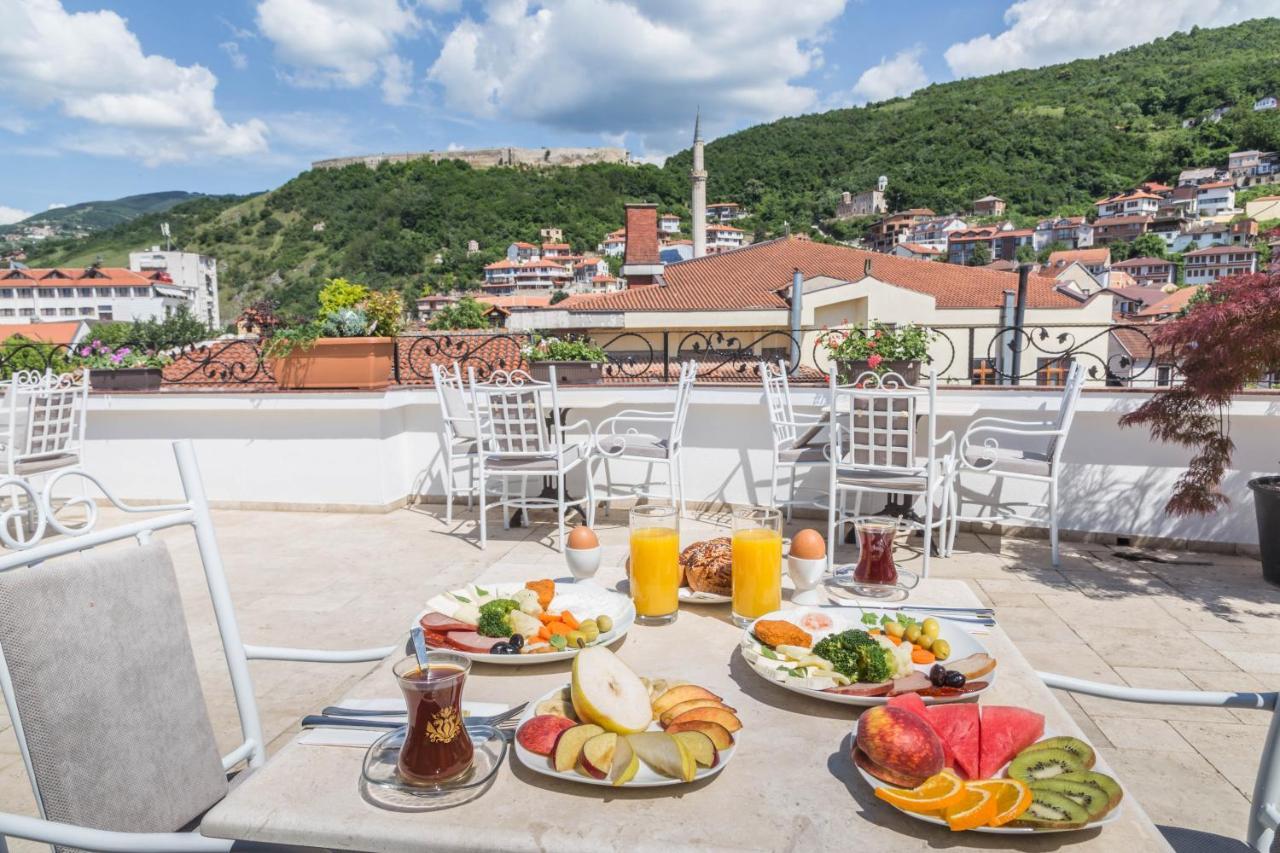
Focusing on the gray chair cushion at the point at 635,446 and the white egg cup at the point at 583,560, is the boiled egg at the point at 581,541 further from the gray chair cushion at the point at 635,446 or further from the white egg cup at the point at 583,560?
the gray chair cushion at the point at 635,446

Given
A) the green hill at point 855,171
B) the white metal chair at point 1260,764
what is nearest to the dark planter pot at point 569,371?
the white metal chair at point 1260,764

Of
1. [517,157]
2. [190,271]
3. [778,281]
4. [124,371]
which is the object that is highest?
[517,157]

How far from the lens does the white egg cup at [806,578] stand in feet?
4.75

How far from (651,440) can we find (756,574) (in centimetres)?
335

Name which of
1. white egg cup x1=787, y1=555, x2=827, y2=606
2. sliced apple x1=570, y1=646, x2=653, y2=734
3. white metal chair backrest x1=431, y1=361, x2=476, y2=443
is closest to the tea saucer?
sliced apple x1=570, y1=646, x2=653, y2=734

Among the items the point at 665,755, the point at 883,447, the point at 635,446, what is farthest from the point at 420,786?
the point at 635,446

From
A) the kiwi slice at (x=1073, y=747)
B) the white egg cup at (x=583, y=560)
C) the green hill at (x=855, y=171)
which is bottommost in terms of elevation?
the kiwi slice at (x=1073, y=747)

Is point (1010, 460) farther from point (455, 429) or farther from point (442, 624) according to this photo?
point (442, 624)

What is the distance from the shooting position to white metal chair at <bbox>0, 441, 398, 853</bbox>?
1015 mm

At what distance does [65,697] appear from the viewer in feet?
3.49

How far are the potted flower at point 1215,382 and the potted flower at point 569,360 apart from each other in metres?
3.11

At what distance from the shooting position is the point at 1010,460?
4047 mm

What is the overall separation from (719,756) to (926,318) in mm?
25484

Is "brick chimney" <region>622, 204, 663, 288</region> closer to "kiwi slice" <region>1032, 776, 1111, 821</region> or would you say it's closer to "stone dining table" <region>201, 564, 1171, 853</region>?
"stone dining table" <region>201, 564, 1171, 853</region>
